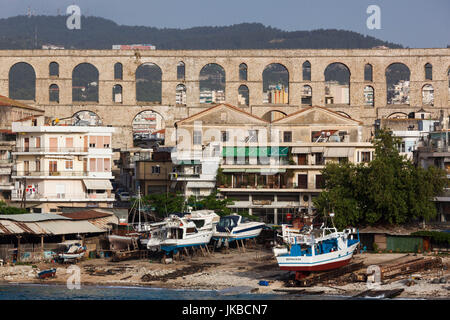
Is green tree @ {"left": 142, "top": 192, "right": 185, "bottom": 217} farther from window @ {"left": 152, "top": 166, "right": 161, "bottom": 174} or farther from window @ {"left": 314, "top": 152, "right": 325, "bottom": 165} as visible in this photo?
window @ {"left": 314, "top": 152, "right": 325, "bottom": 165}

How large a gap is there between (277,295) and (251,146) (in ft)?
78.4

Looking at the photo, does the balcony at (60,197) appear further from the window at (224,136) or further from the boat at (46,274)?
the boat at (46,274)

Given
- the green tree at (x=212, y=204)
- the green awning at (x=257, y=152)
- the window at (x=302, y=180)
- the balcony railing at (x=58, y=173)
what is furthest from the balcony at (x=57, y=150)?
the window at (x=302, y=180)

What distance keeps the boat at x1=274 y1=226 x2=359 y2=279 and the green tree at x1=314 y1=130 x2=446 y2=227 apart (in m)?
6.15

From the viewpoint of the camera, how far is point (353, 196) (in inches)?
1866

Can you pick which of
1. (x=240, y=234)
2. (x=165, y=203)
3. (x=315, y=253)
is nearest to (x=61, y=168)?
(x=165, y=203)

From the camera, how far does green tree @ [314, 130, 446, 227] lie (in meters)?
45.9

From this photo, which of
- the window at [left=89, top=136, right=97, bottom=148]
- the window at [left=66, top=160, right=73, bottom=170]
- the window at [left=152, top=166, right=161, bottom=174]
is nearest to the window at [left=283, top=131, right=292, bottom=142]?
the window at [left=152, top=166, right=161, bottom=174]

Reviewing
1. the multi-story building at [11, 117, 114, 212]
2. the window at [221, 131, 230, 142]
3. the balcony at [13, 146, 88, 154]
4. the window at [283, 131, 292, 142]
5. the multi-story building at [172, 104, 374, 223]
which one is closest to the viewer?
the multi-story building at [11, 117, 114, 212]

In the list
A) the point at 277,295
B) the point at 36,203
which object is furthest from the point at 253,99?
the point at 277,295

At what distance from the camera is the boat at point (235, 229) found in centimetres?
4803

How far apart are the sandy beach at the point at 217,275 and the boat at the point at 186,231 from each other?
2.90ft

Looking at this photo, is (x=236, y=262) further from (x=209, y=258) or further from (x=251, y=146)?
(x=251, y=146)

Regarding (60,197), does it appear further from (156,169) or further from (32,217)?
(156,169)
